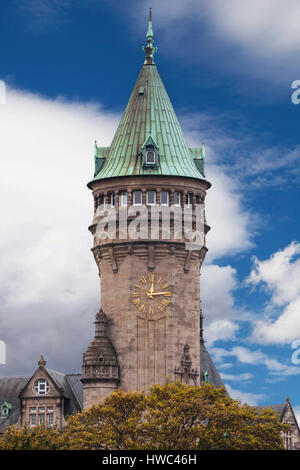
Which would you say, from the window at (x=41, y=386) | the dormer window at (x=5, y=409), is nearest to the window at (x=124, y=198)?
the window at (x=41, y=386)

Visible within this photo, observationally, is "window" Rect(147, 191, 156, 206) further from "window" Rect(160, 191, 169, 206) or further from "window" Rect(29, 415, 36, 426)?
"window" Rect(29, 415, 36, 426)

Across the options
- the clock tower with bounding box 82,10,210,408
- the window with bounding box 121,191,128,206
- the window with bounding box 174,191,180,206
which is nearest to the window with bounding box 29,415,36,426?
the clock tower with bounding box 82,10,210,408

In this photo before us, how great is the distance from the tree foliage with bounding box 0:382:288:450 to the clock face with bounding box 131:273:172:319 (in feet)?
48.0

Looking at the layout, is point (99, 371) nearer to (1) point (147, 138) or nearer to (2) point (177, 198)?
(2) point (177, 198)

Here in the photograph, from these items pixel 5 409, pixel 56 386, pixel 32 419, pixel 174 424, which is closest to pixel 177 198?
pixel 56 386

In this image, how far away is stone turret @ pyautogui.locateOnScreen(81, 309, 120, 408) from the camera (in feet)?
407

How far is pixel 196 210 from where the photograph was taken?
426 ft

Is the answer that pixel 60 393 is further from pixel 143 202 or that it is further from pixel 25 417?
pixel 143 202

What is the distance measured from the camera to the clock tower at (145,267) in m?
125

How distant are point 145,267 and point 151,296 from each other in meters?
2.93

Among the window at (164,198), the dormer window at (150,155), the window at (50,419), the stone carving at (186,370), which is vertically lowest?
the window at (50,419)

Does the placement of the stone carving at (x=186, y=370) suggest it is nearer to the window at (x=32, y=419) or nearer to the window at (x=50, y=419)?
the window at (x=50, y=419)

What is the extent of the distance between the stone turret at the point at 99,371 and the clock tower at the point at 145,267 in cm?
10
